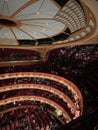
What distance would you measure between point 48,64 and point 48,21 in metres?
9.26

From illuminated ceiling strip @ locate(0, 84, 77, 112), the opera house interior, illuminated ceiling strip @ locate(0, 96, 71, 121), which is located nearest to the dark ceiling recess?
the opera house interior

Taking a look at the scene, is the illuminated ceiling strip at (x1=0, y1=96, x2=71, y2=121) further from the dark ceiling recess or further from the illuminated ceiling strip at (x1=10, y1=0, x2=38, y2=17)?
the illuminated ceiling strip at (x1=10, y1=0, x2=38, y2=17)

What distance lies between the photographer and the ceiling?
28.7ft

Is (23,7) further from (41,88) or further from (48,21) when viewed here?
(41,88)

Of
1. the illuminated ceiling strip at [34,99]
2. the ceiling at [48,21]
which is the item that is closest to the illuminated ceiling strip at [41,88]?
the illuminated ceiling strip at [34,99]

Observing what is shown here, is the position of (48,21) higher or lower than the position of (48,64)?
higher

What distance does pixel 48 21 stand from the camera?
10578mm

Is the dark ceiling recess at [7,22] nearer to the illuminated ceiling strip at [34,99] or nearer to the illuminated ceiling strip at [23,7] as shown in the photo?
the illuminated ceiling strip at [23,7]

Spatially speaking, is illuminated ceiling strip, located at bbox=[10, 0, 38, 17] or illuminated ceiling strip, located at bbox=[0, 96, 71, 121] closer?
illuminated ceiling strip, located at bbox=[10, 0, 38, 17]

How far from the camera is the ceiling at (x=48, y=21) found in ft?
28.7

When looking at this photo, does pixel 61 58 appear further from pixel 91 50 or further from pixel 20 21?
pixel 20 21

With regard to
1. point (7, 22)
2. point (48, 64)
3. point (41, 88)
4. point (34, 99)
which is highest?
point (7, 22)

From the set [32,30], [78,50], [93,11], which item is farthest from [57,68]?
[93,11]

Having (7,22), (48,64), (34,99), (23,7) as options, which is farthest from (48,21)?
(34,99)
